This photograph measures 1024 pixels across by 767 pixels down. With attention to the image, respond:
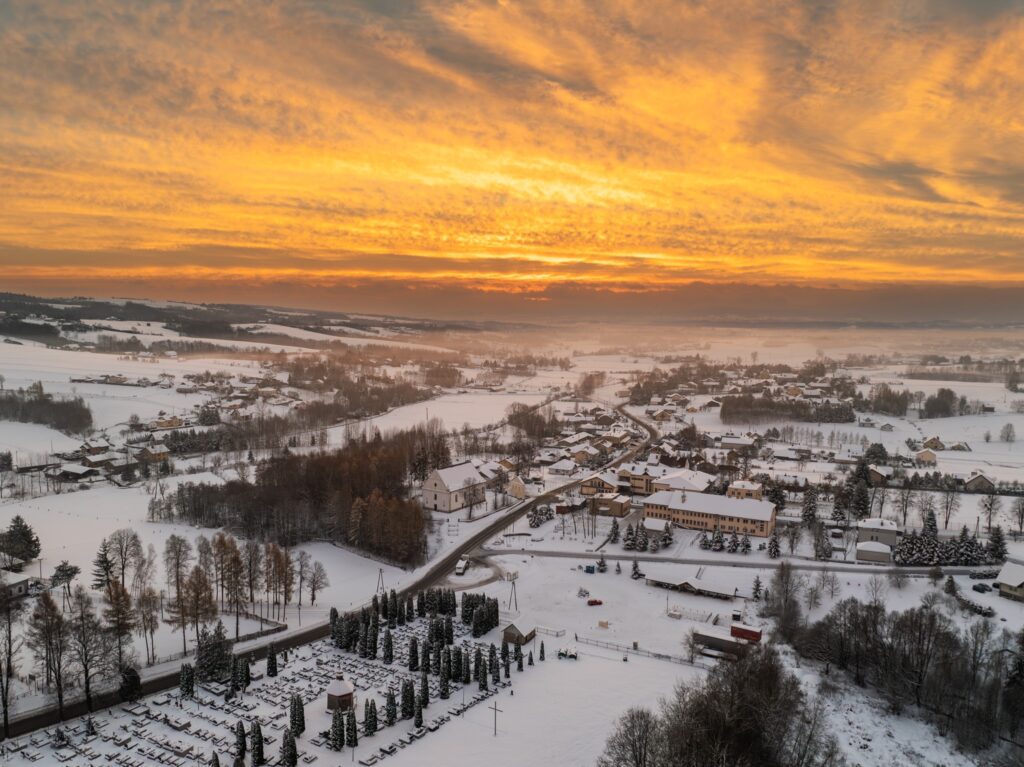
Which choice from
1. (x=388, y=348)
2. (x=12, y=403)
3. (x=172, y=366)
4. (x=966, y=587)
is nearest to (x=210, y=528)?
(x=966, y=587)

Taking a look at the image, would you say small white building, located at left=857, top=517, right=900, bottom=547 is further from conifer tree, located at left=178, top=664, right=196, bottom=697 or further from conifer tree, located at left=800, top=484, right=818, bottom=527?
conifer tree, located at left=178, top=664, right=196, bottom=697

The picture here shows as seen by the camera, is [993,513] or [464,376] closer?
[993,513]

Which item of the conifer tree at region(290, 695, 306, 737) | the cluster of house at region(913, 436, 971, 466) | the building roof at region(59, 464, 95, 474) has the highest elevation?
the cluster of house at region(913, 436, 971, 466)

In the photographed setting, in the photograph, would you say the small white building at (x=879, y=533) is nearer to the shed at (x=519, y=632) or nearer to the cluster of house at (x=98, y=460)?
the shed at (x=519, y=632)

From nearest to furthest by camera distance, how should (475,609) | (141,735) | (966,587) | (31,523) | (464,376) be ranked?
(141,735), (475,609), (966,587), (31,523), (464,376)

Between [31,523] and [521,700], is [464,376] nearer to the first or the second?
[31,523]

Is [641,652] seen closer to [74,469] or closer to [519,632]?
[519,632]

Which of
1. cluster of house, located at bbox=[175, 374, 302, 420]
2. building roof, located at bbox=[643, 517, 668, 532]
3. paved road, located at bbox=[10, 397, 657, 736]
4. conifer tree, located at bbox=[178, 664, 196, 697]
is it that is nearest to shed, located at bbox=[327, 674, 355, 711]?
conifer tree, located at bbox=[178, 664, 196, 697]
